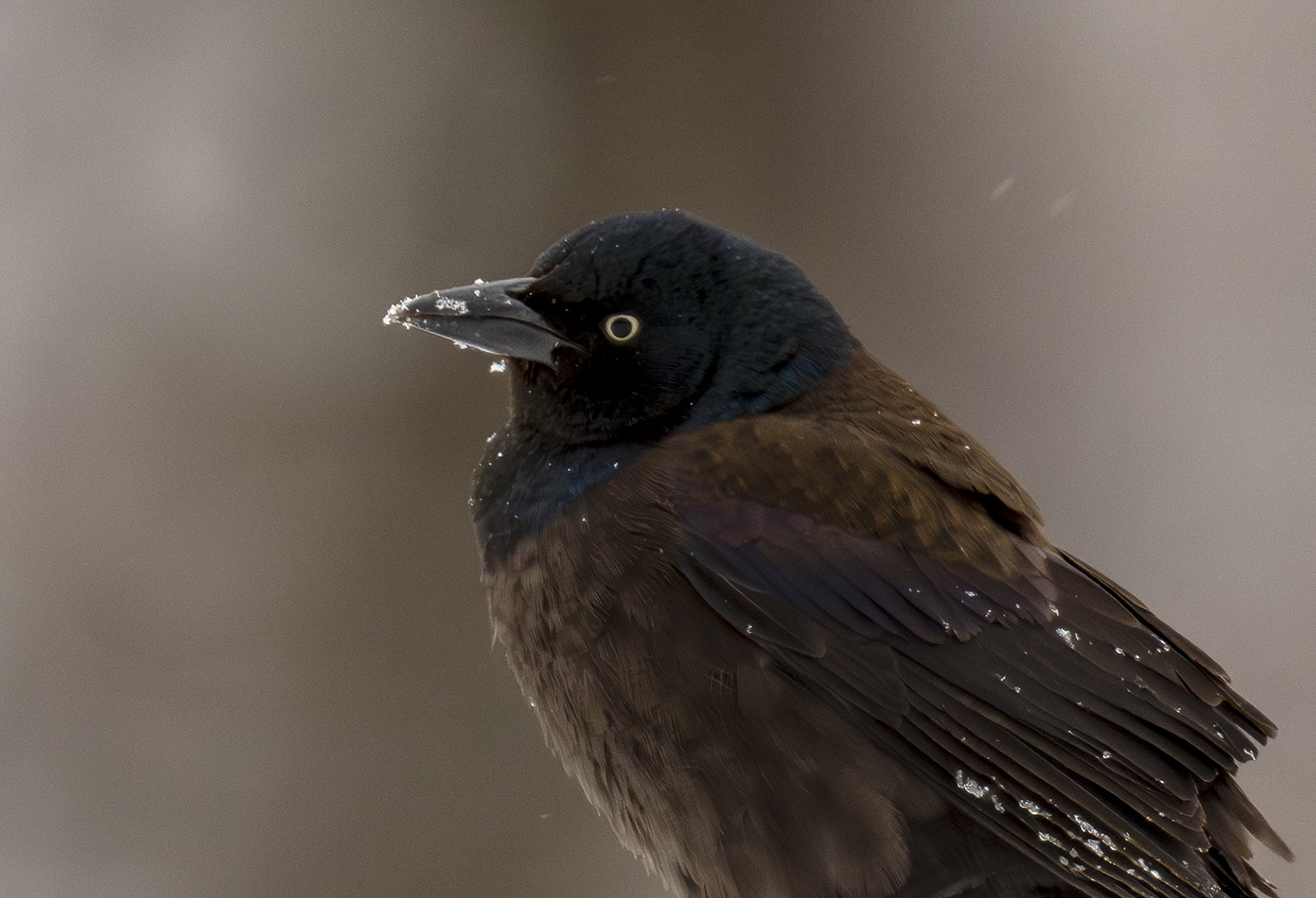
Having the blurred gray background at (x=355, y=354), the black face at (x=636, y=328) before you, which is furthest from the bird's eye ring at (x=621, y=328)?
the blurred gray background at (x=355, y=354)

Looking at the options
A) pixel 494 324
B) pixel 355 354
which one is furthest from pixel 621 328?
pixel 355 354

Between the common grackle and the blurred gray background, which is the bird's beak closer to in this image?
the common grackle

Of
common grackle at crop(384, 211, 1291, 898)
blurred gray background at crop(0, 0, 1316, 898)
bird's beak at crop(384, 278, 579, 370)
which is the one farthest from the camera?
blurred gray background at crop(0, 0, 1316, 898)

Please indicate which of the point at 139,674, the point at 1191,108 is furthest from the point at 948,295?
the point at 139,674

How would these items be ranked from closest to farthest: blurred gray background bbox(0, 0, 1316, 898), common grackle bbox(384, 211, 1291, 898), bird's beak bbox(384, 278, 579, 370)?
Result: common grackle bbox(384, 211, 1291, 898)
bird's beak bbox(384, 278, 579, 370)
blurred gray background bbox(0, 0, 1316, 898)

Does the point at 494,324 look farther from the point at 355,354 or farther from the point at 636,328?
the point at 355,354

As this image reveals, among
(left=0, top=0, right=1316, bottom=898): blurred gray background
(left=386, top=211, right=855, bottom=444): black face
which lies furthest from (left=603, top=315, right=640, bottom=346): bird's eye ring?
(left=0, top=0, right=1316, bottom=898): blurred gray background

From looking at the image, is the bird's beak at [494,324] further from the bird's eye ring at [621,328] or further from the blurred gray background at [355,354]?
the blurred gray background at [355,354]
